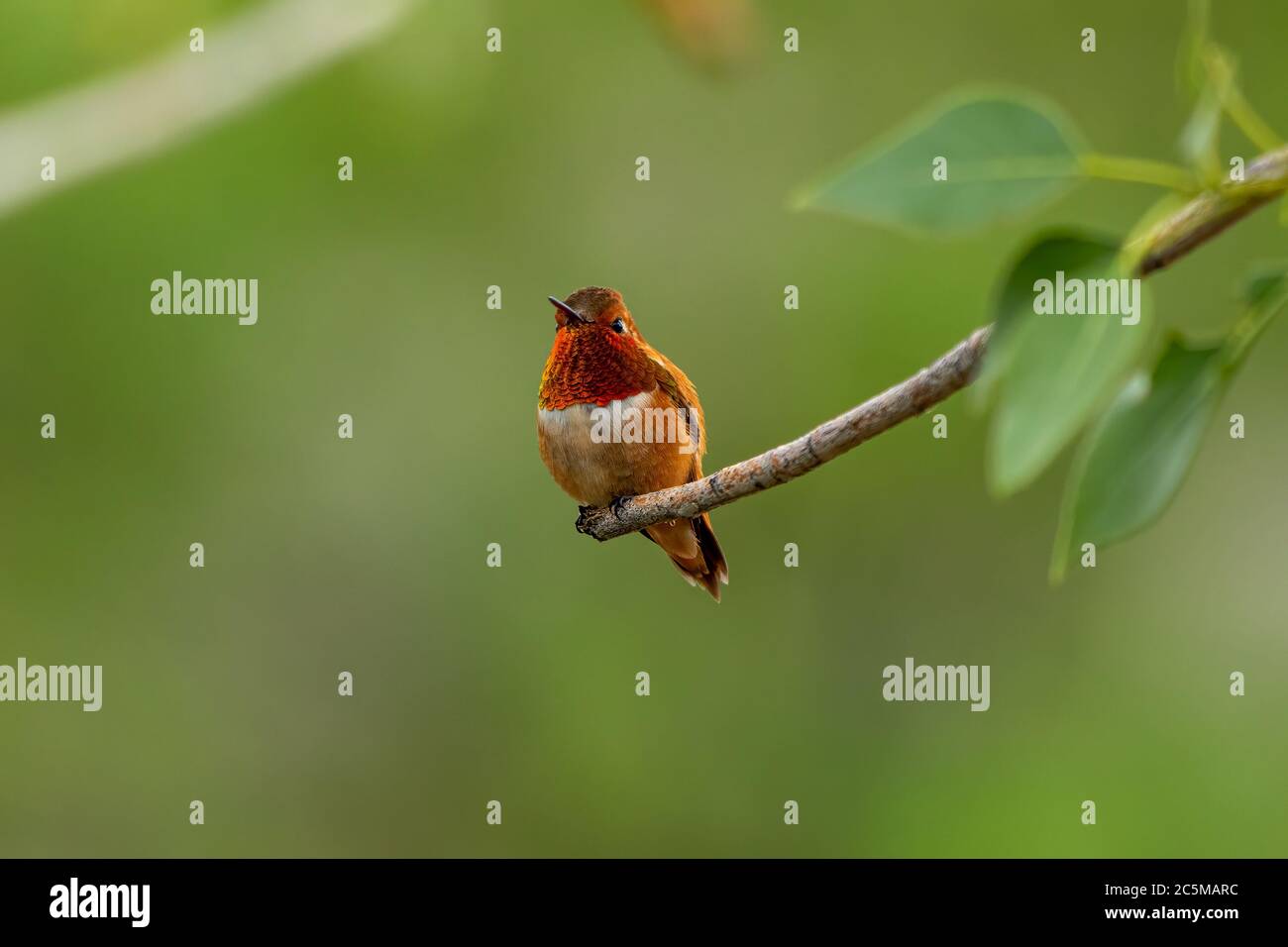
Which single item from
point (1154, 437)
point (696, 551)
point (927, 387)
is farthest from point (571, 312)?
point (1154, 437)

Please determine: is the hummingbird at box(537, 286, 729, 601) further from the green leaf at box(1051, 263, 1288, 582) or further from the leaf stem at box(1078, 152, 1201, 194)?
the leaf stem at box(1078, 152, 1201, 194)

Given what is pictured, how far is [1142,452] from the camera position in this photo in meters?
1.24

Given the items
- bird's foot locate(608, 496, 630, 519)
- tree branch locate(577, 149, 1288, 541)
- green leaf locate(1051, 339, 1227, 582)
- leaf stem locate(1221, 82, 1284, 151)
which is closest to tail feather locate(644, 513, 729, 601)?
bird's foot locate(608, 496, 630, 519)

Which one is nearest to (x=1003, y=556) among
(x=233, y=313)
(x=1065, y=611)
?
(x=1065, y=611)

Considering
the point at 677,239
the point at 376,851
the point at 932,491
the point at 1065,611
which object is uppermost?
the point at 677,239

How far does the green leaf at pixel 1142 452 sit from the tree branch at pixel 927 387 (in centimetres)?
15

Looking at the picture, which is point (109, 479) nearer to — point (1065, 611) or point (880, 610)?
point (880, 610)

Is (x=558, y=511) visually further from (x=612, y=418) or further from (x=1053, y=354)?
(x=1053, y=354)

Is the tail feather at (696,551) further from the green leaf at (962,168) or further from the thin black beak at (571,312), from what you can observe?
the green leaf at (962,168)

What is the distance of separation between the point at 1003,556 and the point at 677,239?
3.41m

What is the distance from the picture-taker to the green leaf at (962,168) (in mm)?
1070

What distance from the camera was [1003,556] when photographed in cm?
1018

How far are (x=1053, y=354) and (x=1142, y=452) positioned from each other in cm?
30

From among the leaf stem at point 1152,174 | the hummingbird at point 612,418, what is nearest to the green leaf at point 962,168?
the leaf stem at point 1152,174
